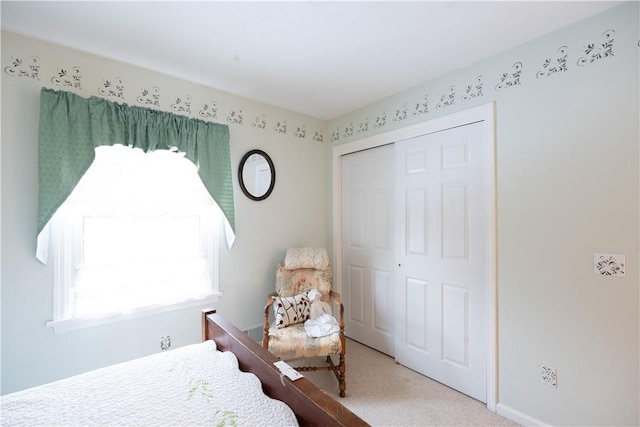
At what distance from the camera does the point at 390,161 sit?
9.02ft

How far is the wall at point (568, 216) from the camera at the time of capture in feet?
4.93

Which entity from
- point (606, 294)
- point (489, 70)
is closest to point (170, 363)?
point (606, 294)

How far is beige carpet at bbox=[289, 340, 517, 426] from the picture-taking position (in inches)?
74.5

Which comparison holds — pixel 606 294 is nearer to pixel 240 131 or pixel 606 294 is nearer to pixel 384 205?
pixel 384 205

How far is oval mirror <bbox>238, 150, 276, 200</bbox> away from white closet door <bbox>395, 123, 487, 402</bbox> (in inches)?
48.8

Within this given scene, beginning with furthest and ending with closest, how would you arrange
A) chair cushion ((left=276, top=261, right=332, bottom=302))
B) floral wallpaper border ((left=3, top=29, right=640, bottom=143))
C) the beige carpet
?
chair cushion ((left=276, top=261, right=332, bottom=302))
the beige carpet
floral wallpaper border ((left=3, top=29, right=640, bottom=143))

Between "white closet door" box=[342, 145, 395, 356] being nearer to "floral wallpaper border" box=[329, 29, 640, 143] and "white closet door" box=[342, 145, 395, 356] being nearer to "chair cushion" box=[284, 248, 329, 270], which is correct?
"floral wallpaper border" box=[329, 29, 640, 143]

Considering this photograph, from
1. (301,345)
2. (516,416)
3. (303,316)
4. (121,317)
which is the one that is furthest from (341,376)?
(121,317)

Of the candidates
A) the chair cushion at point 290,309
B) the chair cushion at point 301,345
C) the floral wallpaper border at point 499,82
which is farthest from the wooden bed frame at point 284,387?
the floral wallpaper border at point 499,82

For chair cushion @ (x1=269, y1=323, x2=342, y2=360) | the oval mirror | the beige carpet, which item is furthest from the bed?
the oval mirror

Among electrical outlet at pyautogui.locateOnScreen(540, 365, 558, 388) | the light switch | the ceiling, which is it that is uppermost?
the ceiling

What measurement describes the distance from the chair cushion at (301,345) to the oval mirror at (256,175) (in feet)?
4.24

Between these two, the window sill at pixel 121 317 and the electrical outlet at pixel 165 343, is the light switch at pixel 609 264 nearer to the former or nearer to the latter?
the window sill at pixel 121 317

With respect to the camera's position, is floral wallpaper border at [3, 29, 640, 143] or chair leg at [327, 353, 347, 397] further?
chair leg at [327, 353, 347, 397]
